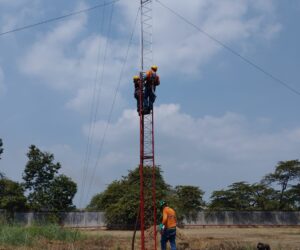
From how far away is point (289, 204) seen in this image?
56031 mm

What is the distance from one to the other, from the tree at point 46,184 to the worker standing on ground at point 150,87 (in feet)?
102

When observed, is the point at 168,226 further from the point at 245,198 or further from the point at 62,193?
the point at 245,198

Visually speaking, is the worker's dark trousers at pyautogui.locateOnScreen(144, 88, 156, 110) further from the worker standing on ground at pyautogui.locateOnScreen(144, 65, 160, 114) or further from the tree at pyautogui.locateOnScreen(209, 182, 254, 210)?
the tree at pyautogui.locateOnScreen(209, 182, 254, 210)

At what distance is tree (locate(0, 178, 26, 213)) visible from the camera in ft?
133

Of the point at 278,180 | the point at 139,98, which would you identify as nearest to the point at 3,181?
the point at 139,98

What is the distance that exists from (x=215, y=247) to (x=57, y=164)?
31.0m

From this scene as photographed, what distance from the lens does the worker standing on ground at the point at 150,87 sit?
14612mm

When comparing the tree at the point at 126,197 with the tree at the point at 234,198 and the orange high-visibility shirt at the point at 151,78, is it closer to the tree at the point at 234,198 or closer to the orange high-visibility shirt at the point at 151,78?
the tree at the point at 234,198

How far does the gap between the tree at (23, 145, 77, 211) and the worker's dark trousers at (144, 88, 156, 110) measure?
31.2 metres

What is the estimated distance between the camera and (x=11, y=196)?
41.1 meters

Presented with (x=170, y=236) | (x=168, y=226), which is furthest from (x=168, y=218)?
(x=170, y=236)

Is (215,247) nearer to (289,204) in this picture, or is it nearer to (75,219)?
(75,219)

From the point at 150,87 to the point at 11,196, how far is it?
30.7 m

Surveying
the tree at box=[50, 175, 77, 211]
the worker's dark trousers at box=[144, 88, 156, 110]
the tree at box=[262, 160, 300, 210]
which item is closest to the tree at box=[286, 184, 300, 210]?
the tree at box=[262, 160, 300, 210]
